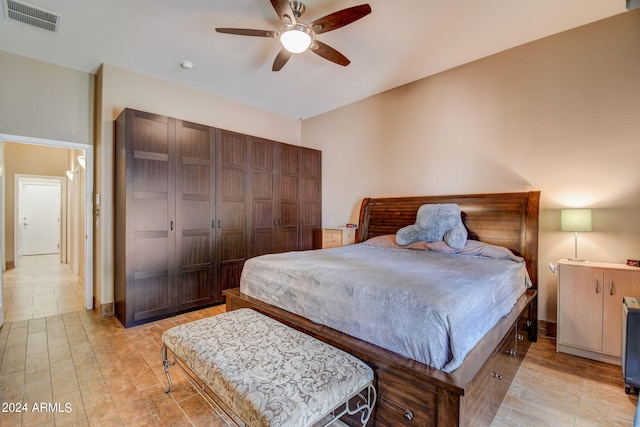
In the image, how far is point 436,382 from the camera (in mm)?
1270

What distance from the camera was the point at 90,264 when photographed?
3600mm

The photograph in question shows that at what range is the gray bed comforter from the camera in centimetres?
140

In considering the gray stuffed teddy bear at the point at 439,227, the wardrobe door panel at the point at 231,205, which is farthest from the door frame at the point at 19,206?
the gray stuffed teddy bear at the point at 439,227

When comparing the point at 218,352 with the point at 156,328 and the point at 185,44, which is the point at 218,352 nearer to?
the point at 156,328

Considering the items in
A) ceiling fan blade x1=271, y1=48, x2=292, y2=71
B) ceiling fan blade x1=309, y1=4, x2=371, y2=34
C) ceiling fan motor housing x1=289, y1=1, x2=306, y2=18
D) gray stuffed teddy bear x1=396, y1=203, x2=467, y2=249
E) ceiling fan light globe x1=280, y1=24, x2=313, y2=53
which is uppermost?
ceiling fan motor housing x1=289, y1=1, x2=306, y2=18

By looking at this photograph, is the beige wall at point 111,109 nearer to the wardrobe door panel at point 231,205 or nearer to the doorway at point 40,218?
the wardrobe door panel at point 231,205

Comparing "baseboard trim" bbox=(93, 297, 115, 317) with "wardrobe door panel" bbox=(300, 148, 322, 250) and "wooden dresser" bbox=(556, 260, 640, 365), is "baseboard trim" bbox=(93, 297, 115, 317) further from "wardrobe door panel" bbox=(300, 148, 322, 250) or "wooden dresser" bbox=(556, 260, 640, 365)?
"wooden dresser" bbox=(556, 260, 640, 365)

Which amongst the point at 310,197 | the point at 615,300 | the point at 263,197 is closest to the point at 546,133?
the point at 615,300

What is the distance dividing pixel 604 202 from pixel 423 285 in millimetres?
2368

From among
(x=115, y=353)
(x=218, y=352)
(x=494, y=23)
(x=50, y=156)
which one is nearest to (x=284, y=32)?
(x=494, y=23)

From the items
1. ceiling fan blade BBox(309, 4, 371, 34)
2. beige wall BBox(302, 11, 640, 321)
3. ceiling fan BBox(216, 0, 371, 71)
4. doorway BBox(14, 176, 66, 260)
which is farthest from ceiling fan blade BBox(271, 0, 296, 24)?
doorway BBox(14, 176, 66, 260)

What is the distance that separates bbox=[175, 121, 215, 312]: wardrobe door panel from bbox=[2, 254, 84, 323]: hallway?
154 cm

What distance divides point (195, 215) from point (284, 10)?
253cm

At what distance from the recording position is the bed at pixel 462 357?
1288 millimetres
